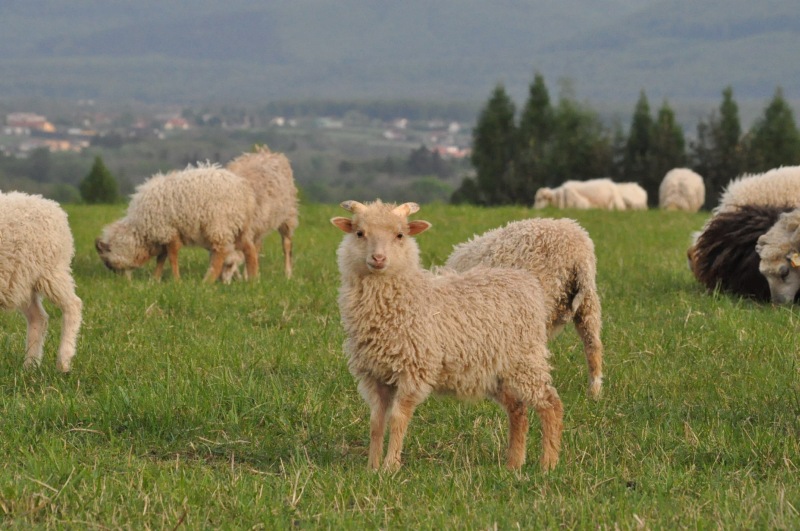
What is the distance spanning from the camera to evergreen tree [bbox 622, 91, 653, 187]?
156 ft

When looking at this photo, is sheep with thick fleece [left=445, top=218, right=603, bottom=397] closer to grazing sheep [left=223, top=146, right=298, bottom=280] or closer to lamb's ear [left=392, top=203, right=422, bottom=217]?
lamb's ear [left=392, top=203, right=422, bottom=217]

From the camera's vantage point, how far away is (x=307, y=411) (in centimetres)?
638

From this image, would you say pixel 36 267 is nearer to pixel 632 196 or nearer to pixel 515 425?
pixel 515 425

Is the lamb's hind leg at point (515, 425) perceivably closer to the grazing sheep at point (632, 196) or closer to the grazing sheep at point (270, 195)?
the grazing sheep at point (270, 195)

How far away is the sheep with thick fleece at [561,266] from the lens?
701 cm

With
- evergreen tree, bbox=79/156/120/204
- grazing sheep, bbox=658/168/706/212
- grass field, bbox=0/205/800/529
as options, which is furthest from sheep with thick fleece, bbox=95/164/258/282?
evergreen tree, bbox=79/156/120/204

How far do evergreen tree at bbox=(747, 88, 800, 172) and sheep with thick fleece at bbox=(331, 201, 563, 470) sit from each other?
138ft

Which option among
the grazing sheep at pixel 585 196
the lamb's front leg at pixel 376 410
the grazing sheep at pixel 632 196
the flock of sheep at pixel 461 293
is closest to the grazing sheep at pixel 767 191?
the flock of sheep at pixel 461 293

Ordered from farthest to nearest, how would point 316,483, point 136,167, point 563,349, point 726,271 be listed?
point 136,167 → point 726,271 → point 563,349 → point 316,483

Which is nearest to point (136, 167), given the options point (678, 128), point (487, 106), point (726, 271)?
point (487, 106)

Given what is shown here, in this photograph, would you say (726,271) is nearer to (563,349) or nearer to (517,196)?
(563,349)

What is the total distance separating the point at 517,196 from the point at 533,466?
4680 cm

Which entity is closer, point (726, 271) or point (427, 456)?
point (427, 456)

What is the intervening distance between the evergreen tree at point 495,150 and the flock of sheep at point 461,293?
41.2 metres
